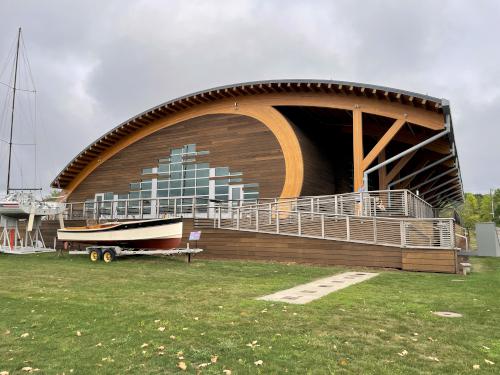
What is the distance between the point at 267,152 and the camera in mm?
22438

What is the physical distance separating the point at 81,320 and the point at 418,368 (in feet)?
15.4

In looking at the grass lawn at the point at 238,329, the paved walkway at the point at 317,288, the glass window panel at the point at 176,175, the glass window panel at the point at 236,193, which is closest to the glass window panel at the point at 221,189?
the glass window panel at the point at 236,193

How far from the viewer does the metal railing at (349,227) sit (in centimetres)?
1325

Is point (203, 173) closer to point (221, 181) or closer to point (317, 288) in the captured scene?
point (221, 181)

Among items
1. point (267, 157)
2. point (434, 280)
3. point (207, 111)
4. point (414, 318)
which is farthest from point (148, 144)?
point (414, 318)

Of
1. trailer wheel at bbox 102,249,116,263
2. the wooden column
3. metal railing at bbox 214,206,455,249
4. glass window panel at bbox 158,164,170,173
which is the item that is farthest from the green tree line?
trailer wheel at bbox 102,249,116,263

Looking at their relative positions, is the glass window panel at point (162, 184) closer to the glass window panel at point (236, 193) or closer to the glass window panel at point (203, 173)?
the glass window panel at point (203, 173)

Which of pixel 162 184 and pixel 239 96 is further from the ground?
pixel 239 96

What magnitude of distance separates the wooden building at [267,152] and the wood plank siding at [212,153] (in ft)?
0.21

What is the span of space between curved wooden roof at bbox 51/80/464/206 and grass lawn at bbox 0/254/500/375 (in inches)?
419

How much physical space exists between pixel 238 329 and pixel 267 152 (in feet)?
57.1

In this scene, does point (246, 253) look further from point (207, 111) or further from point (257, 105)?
point (207, 111)

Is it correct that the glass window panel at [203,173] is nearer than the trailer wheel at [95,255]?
No

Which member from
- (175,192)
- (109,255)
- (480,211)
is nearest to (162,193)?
(175,192)
